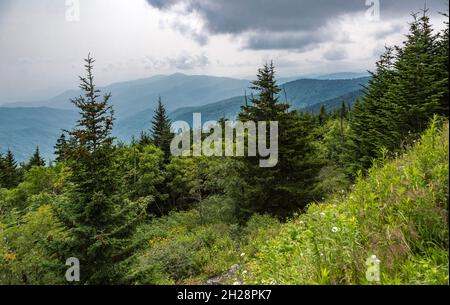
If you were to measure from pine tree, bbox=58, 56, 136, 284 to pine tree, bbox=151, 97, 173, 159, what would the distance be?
32.2 m

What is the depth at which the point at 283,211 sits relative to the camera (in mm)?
22531

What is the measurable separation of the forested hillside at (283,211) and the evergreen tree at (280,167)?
7 centimetres

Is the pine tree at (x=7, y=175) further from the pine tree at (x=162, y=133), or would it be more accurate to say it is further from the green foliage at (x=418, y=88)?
the green foliage at (x=418, y=88)

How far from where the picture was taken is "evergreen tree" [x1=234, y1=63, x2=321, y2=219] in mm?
22406

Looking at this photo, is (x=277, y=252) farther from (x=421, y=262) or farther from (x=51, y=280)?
(x=51, y=280)

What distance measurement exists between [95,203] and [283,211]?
1470cm

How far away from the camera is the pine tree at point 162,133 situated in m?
44.2

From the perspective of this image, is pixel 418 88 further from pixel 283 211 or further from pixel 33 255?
pixel 33 255

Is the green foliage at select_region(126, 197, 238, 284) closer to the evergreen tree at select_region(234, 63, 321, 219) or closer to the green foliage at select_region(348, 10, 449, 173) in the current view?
the evergreen tree at select_region(234, 63, 321, 219)

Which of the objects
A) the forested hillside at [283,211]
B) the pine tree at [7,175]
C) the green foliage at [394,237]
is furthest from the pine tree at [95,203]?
the pine tree at [7,175]

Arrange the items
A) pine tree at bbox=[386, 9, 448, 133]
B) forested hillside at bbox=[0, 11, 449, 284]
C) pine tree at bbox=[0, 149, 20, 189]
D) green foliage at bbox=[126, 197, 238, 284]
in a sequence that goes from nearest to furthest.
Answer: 1. forested hillside at bbox=[0, 11, 449, 284]
2. green foliage at bbox=[126, 197, 238, 284]
3. pine tree at bbox=[386, 9, 448, 133]
4. pine tree at bbox=[0, 149, 20, 189]

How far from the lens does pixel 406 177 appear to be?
5.65 m

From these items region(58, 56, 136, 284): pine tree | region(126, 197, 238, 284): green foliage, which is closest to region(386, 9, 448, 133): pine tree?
region(126, 197, 238, 284): green foliage
